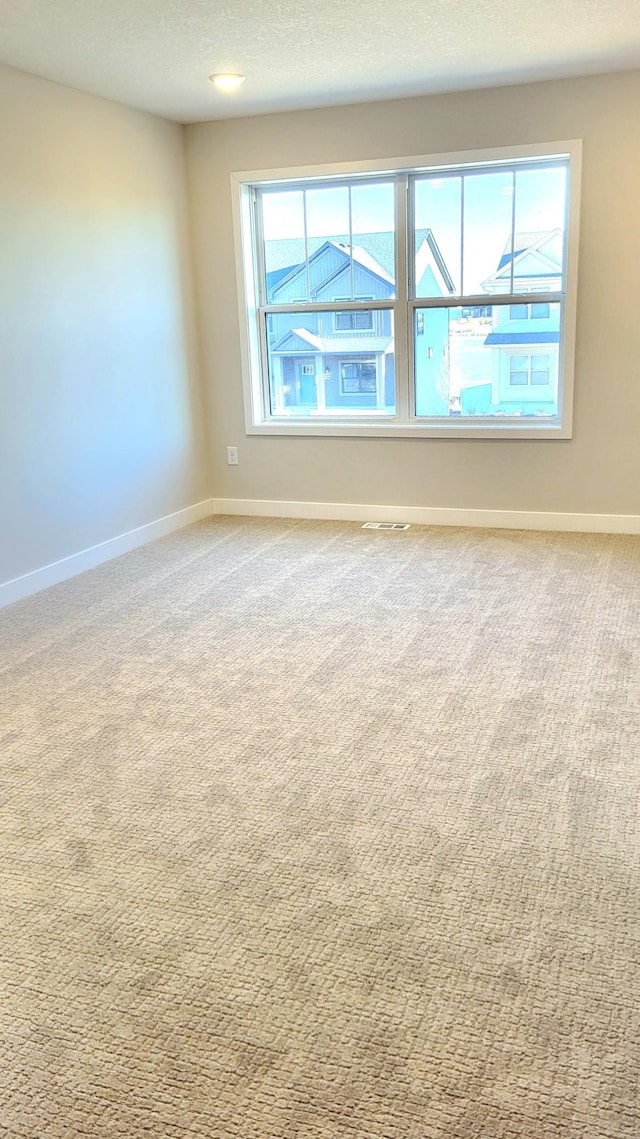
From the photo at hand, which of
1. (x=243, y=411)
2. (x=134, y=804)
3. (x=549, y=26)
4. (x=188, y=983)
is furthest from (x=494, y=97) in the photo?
(x=188, y=983)

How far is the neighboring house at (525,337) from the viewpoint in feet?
15.8

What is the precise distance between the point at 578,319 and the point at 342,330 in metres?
1.40

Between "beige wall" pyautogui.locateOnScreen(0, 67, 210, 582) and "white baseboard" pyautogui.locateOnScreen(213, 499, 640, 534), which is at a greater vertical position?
"beige wall" pyautogui.locateOnScreen(0, 67, 210, 582)

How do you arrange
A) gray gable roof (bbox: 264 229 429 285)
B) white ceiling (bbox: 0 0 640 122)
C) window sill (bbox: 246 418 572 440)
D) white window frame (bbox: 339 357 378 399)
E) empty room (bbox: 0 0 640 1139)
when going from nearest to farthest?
empty room (bbox: 0 0 640 1139) < white ceiling (bbox: 0 0 640 122) < window sill (bbox: 246 418 572 440) < gray gable roof (bbox: 264 229 429 285) < white window frame (bbox: 339 357 378 399)

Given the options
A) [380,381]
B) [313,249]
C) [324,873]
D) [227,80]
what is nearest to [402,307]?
[380,381]

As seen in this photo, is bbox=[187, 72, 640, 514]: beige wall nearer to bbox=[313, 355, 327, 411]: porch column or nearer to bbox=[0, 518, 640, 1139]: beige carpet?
bbox=[313, 355, 327, 411]: porch column

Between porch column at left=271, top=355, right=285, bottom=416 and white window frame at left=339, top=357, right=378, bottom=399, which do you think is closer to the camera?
white window frame at left=339, top=357, right=378, bottom=399

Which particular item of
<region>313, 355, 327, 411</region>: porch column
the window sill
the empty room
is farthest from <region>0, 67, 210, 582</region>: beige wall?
<region>313, 355, 327, 411</region>: porch column

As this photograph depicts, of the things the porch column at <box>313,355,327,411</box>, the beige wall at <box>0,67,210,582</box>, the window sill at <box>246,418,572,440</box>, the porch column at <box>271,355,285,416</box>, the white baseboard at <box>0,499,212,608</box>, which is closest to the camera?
the beige wall at <box>0,67,210,582</box>

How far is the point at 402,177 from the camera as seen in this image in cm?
496

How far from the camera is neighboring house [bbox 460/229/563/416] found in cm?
482

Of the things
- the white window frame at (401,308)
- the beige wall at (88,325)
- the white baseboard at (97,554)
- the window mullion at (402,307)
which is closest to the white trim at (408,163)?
the white window frame at (401,308)

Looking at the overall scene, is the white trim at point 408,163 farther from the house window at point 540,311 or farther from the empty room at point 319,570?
the house window at point 540,311

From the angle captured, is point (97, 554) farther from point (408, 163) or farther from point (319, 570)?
point (408, 163)
